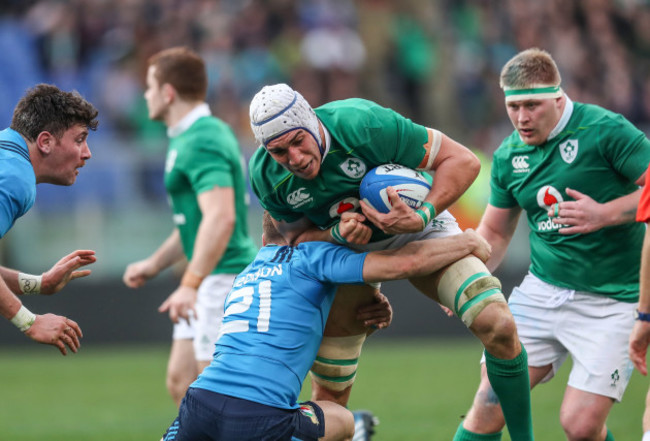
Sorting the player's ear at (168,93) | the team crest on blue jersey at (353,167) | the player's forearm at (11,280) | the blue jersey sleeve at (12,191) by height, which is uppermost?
the player's ear at (168,93)

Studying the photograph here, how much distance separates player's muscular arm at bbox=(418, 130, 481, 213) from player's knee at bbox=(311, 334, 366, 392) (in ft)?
3.41

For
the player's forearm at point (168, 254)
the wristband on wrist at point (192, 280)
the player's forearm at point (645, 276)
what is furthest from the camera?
the player's forearm at point (168, 254)

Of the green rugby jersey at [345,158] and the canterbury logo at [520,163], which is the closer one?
the green rugby jersey at [345,158]

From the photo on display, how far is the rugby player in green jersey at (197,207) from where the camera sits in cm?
652

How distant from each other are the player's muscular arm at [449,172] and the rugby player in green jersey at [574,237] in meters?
0.75

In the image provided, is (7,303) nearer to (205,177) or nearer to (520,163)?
(205,177)

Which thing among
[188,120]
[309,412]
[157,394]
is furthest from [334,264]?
[157,394]

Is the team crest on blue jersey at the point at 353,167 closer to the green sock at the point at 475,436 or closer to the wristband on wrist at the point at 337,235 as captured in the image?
the wristband on wrist at the point at 337,235

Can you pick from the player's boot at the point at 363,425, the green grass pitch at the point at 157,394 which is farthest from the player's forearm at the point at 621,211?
the green grass pitch at the point at 157,394

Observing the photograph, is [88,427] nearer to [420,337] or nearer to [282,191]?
[282,191]

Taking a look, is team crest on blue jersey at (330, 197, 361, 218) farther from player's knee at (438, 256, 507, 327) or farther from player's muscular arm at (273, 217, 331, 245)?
player's knee at (438, 256, 507, 327)

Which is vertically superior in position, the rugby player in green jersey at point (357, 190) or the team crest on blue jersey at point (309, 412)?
the rugby player in green jersey at point (357, 190)

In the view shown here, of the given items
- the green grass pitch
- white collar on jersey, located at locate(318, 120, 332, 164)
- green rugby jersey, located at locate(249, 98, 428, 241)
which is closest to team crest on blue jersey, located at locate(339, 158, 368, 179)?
green rugby jersey, located at locate(249, 98, 428, 241)

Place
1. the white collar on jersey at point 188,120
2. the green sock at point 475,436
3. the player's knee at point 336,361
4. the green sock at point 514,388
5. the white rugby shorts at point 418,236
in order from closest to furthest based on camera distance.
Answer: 1. the green sock at point 514,388
2. the white rugby shorts at point 418,236
3. the player's knee at point 336,361
4. the green sock at point 475,436
5. the white collar on jersey at point 188,120
